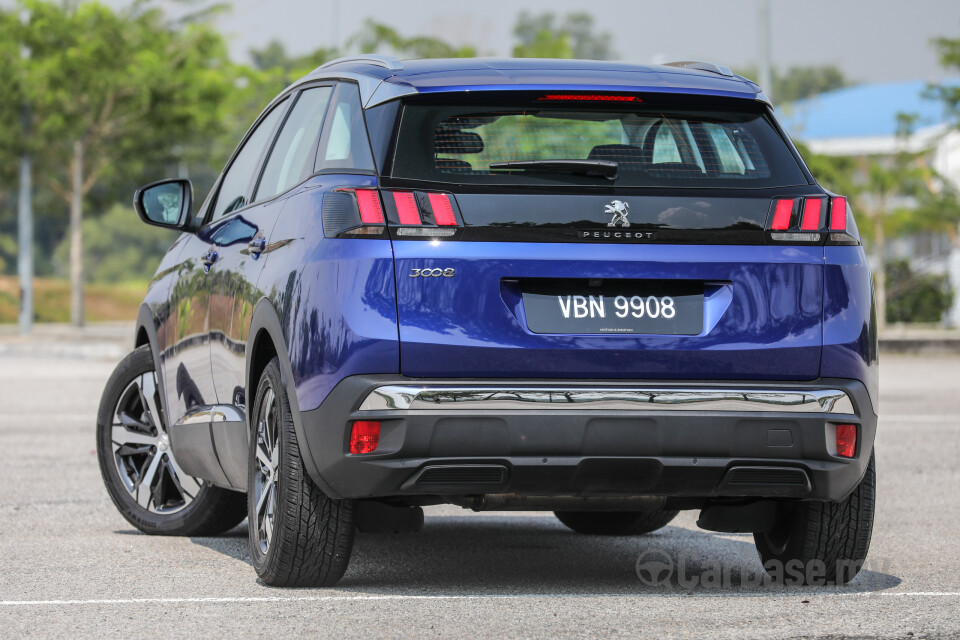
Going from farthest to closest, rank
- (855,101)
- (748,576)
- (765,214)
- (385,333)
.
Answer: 1. (855,101)
2. (748,576)
3. (765,214)
4. (385,333)

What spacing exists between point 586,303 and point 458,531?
2.76 meters

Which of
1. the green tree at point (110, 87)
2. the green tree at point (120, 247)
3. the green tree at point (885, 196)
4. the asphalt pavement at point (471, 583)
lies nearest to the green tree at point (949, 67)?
the green tree at point (885, 196)

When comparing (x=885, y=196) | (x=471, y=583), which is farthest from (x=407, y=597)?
(x=885, y=196)

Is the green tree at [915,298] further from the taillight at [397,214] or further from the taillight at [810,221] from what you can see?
the taillight at [397,214]

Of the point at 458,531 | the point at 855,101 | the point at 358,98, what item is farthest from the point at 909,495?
the point at 855,101

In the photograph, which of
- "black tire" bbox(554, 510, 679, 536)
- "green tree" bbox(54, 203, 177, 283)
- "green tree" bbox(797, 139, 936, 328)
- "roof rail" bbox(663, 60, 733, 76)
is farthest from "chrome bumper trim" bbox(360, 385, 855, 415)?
"green tree" bbox(54, 203, 177, 283)

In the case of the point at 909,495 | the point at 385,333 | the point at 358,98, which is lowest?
the point at 909,495

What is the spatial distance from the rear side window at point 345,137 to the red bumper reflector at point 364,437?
2.77 feet

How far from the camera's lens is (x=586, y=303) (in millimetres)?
5234

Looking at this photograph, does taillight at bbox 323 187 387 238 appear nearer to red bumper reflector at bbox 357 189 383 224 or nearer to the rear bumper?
red bumper reflector at bbox 357 189 383 224

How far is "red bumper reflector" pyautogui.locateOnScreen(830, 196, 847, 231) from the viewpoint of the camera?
5512mm

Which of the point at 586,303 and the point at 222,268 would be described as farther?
the point at 222,268

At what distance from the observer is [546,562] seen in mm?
6691

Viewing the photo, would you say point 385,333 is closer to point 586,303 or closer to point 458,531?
point 586,303
